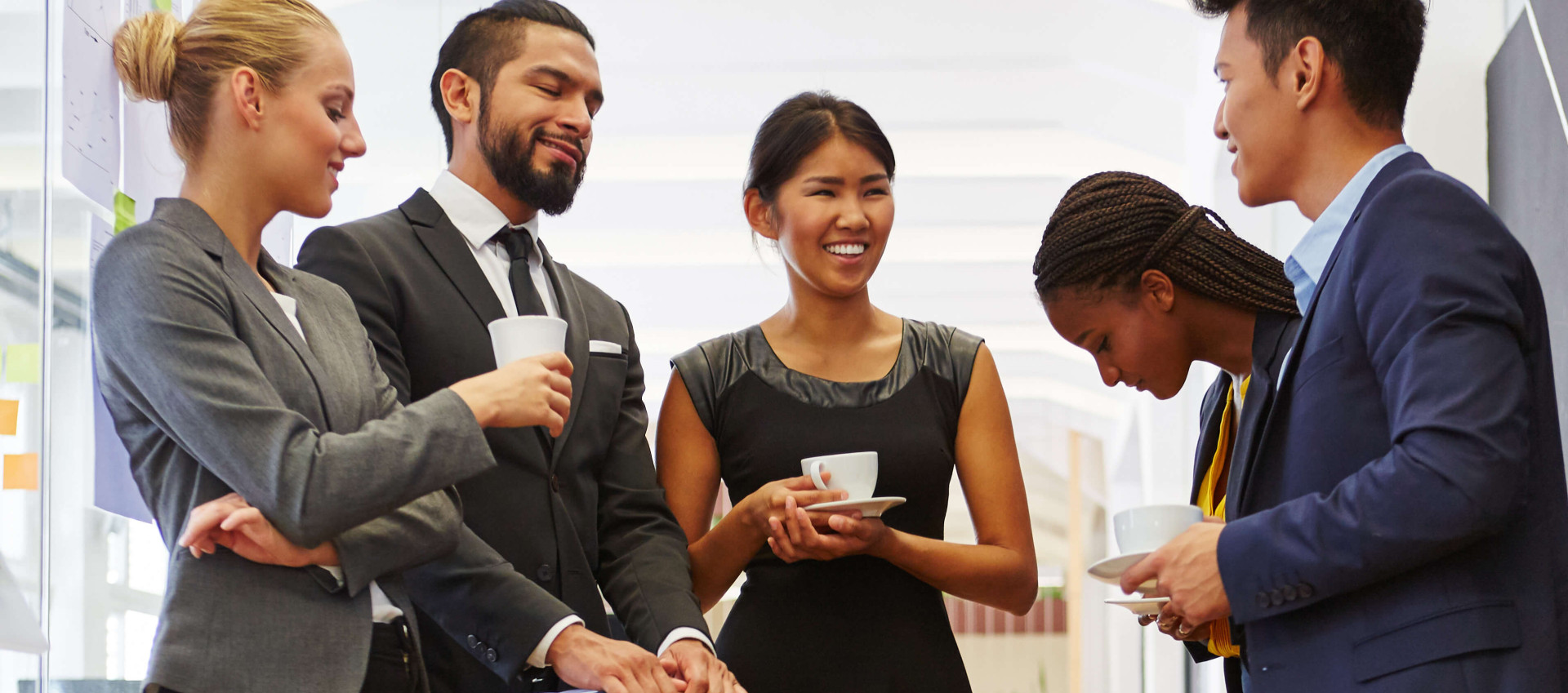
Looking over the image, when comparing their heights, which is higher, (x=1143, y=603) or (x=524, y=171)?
(x=524, y=171)

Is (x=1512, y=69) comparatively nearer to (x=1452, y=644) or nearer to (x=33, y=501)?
(x=1452, y=644)

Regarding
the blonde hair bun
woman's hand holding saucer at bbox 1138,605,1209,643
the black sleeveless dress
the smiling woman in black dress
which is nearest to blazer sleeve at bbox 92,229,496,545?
the blonde hair bun

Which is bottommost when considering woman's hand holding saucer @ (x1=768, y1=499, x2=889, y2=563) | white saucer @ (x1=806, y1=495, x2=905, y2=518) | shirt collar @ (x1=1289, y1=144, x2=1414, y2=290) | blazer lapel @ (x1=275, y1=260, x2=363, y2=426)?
woman's hand holding saucer @ (x1=768, y1=499, x2=889, y2=563)

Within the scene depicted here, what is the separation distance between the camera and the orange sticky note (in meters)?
1.51

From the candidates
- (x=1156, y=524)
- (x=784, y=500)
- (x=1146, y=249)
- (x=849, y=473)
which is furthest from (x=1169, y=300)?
(x=784, y=500)

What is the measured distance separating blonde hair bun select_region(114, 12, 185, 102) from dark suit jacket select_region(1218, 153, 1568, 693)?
1266 mm

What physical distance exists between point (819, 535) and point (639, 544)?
261 millimetres

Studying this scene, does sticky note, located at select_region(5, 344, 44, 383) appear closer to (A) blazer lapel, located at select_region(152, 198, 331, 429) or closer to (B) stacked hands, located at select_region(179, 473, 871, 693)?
(A) blazer lapel, located at select_region(152, 198, 331, 429)

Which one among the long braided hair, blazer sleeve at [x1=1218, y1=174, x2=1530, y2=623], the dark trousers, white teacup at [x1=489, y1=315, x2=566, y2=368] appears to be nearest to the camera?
blazer sleeve at [x1=1218, y1=174, x2=1530, y2=623]

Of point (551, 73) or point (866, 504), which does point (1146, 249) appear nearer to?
point (866, 504)

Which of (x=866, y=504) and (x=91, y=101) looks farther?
(x=866, y=504)

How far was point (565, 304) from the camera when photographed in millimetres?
1893

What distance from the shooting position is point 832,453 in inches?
82.5

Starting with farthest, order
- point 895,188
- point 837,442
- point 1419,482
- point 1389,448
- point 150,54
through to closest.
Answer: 1. point 895,188
2. point 837,442
3. point 150,54
4. point 1389,448
5. point 1419,482
